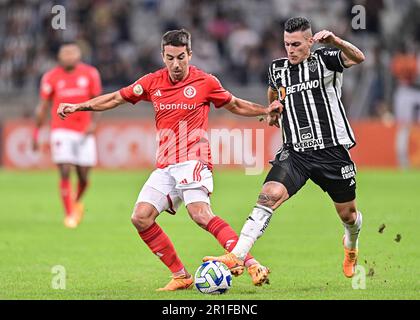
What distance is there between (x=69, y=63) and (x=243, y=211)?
3571 millimetres

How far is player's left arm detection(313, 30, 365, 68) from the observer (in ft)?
28.0

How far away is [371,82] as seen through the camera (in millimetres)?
27500

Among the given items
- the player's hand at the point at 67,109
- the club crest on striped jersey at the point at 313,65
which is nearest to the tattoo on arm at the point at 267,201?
the club crest on striped jersey at the point at 313,65

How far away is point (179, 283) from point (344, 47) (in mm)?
2468

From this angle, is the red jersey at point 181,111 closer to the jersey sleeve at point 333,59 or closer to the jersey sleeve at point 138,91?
the jersey sleeve at point 138,91

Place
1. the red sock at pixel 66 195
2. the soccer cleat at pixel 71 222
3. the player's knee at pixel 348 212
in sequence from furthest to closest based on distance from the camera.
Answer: the red sock at pixel 66 195, the soccer cleat at pixel 71 222, the player's knee at pixel 348 212

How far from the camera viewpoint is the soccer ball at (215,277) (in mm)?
8578

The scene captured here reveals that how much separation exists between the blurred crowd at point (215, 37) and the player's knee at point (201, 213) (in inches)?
705

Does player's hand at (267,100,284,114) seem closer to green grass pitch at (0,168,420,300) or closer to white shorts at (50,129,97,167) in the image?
green grass pitch at (0,168,420,300)

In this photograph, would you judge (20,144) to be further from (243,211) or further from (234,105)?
(234,105)

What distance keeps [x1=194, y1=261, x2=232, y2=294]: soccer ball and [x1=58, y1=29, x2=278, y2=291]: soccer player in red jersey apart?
1.59 feet

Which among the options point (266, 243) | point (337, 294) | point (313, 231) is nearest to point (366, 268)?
point (337, 294)

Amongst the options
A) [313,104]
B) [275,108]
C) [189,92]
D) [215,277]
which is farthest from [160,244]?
[313,104]

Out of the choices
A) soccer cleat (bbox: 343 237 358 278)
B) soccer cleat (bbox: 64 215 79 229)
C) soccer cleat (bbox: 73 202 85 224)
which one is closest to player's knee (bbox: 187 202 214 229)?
soccer cleat (bbox: 343 237 358 278)
